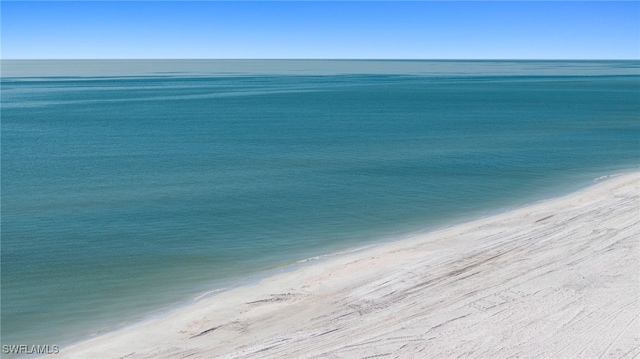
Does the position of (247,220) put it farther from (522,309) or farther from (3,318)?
(522,309)

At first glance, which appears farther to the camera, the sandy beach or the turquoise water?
the turquoise water

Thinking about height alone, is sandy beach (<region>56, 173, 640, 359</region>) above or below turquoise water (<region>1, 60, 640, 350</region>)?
below

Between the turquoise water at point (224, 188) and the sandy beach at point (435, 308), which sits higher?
the turquoise water at point (224, 188)

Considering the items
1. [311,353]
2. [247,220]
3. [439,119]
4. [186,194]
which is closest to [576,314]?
[311,353]

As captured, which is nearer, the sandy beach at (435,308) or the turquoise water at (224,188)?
the sandy beach at (435,308)
